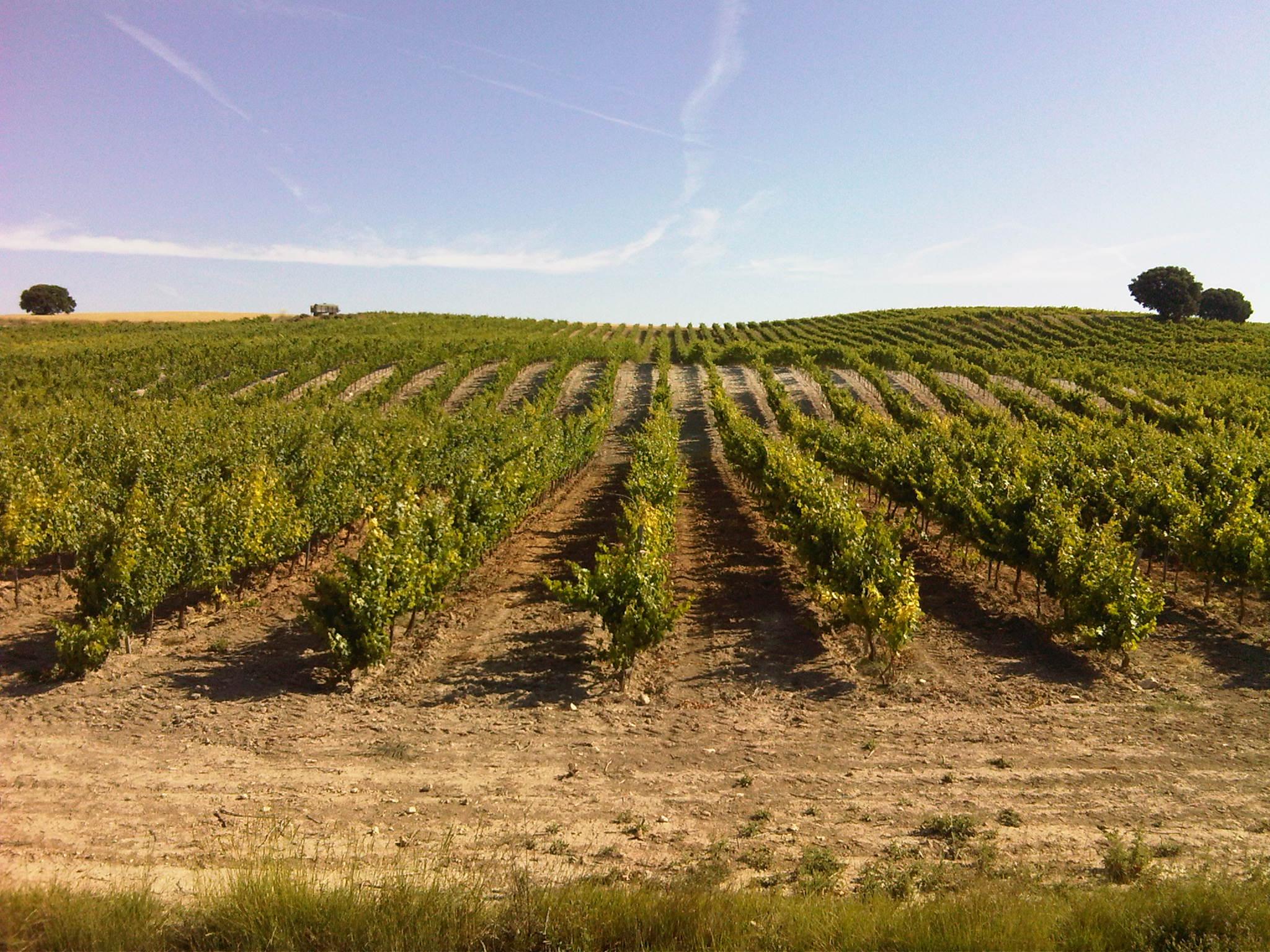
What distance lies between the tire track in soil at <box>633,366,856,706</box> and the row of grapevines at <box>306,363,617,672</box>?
4.26m

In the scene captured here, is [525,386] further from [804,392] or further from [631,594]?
[631,594]

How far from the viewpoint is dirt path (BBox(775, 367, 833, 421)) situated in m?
49.1

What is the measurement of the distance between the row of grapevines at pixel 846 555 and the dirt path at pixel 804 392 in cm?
2622

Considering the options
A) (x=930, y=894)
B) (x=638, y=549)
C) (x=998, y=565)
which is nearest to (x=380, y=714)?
(x=638, y=549)

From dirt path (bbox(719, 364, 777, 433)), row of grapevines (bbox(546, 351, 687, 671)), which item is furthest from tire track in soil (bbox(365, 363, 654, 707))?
dirt path (bbox(719, 364, 777, 433))

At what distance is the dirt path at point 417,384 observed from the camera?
51.0 metres

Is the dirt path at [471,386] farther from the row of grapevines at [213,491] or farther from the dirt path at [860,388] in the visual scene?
the dirt path at [860,388]

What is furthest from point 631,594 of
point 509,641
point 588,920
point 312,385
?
point 312,385

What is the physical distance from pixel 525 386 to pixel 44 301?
86019 millimetres

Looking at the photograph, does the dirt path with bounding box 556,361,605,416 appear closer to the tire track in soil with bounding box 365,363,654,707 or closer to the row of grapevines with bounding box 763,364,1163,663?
the row of grapevines with bounding box 763,364,1163,663

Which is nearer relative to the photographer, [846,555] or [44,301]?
[846,555]

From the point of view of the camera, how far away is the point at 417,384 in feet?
182

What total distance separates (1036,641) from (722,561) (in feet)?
26.4

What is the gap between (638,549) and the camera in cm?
1439
